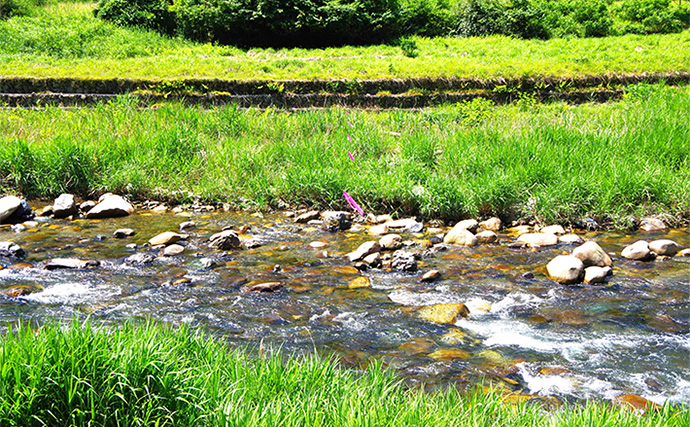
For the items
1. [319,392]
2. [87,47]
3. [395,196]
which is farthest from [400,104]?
[87,47]

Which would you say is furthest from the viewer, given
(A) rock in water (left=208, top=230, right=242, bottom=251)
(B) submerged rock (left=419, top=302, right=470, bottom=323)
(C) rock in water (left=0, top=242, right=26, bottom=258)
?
(A) rock in water (left=208, top=230, right=242, bottom=251)

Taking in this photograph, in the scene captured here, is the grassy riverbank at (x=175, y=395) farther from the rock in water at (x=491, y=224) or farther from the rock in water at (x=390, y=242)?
the rock in water at (x=491, y=224)

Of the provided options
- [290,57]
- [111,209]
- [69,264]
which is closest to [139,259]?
[69,264]

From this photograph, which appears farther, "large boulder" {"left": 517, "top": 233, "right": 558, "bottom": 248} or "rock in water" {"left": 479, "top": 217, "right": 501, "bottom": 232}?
"rock in water" {"left": 479, "top": 217, "right": 501, "bottom": 232}

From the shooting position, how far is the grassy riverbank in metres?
1.71

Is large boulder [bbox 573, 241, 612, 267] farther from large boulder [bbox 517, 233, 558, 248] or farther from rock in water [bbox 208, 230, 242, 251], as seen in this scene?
rock in water [bbox 208, 230, 242, 251]

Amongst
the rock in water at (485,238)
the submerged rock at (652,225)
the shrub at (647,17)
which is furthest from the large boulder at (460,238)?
the shrub at (647,17)

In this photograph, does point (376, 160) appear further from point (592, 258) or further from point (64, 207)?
point (64, 207)

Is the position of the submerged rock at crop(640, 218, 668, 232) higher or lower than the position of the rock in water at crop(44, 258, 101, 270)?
lower

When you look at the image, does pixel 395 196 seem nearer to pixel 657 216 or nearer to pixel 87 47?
pixel 657 216

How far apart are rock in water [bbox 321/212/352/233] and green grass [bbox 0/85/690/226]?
1.41 feet

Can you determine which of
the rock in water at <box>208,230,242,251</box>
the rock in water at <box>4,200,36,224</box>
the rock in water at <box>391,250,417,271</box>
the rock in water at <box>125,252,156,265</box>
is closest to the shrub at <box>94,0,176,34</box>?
the rock in water at <box>4,200,36,224</box>

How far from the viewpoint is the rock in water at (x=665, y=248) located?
4.79m

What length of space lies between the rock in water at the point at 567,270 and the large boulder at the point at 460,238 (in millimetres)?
1039
